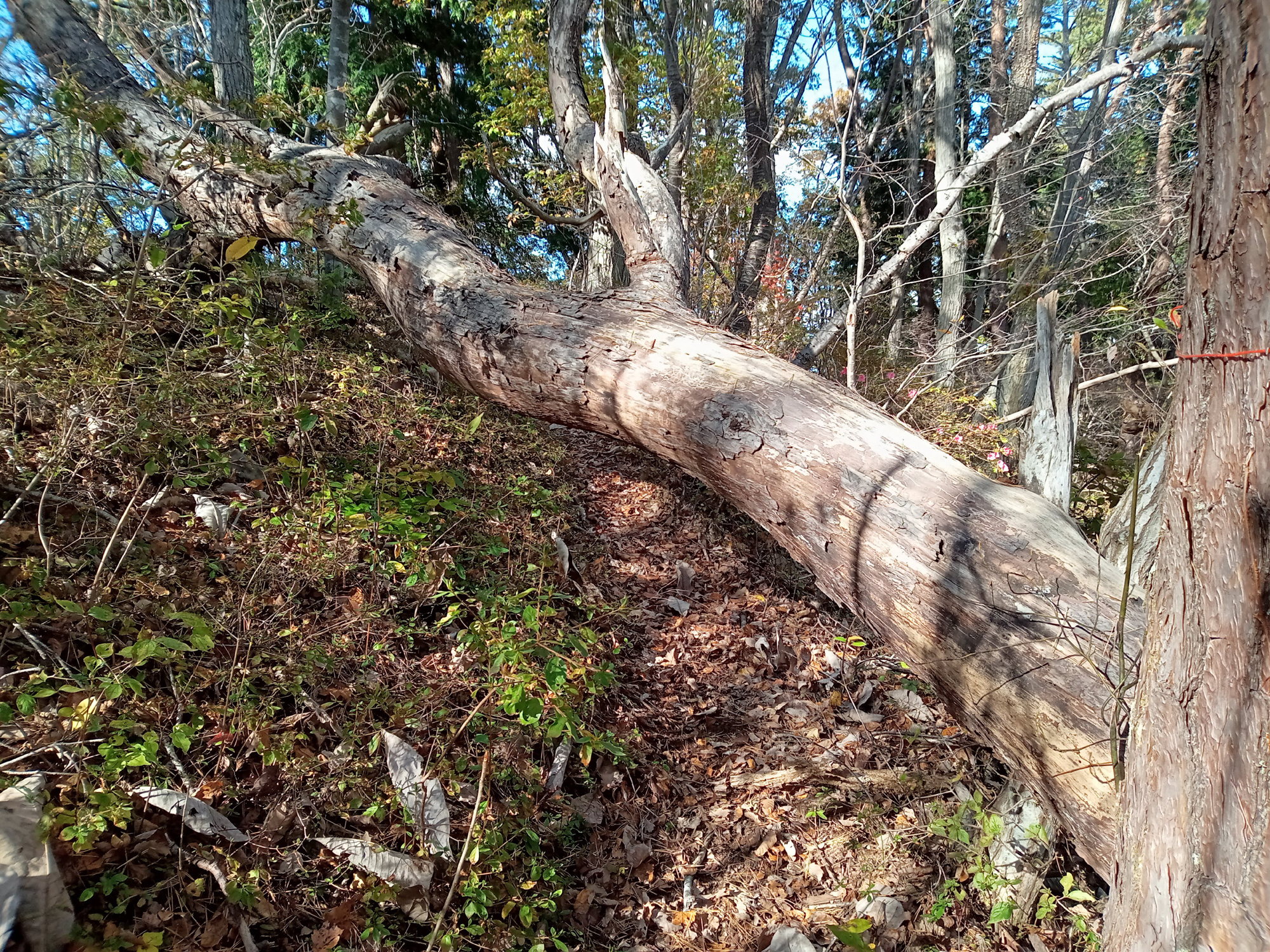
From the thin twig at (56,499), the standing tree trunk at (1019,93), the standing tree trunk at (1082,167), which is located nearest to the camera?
the thin twig at (56,499)

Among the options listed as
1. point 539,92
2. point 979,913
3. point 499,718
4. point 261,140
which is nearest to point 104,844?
point 499,718

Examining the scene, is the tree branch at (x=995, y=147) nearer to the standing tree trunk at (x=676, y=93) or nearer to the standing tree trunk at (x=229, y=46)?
the standing tree trunk at (x=676, y=93)

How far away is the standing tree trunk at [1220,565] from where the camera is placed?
850 millimetres

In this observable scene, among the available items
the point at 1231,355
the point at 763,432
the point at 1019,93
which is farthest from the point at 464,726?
the point at 1019,93

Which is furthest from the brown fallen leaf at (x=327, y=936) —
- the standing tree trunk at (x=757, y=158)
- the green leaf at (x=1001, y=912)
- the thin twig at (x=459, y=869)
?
the standing tree trunk at (x=757, y=158)

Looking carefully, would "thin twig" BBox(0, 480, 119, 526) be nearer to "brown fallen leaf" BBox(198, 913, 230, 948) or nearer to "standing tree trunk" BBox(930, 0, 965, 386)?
"brown fallen leaf" BBox(198, 913, 230, 948)

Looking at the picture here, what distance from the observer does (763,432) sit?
2.58m

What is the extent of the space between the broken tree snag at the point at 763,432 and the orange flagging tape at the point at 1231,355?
86cm

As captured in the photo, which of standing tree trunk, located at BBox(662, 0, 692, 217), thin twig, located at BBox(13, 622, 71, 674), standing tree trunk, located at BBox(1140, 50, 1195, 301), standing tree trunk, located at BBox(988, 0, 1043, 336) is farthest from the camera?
standing tree trunk, located at BBox(988, 0, 1043, 336)

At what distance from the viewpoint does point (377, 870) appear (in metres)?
1.88

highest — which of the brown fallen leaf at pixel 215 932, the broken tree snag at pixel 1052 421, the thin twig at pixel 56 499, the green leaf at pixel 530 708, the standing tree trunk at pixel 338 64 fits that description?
the standing tree trunk at pixel 338 64

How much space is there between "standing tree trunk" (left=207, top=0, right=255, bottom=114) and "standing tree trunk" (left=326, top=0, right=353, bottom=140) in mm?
1232

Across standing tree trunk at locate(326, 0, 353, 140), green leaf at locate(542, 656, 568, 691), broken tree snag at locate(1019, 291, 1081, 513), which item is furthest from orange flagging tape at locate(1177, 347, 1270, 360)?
standing tree trunk at locate(326, 0, 353, 140)

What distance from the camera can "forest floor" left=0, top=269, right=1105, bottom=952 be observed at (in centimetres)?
177
